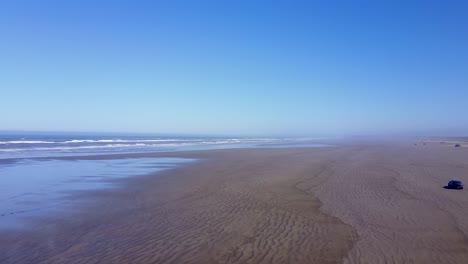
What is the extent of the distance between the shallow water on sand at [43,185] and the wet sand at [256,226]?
99 centimetres

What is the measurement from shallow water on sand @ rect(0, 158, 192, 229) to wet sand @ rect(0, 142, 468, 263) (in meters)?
0.99

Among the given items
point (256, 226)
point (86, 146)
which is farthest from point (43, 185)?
point (86, 146)

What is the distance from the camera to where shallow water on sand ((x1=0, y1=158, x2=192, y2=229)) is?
34.0 feet

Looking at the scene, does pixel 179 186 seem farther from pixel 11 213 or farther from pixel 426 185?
pixel 426 185

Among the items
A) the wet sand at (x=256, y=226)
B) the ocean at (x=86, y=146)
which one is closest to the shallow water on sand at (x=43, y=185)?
the wet sand at (x=256, y=226)

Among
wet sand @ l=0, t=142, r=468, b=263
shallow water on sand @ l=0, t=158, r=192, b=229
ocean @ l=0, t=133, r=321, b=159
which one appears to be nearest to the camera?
wet sand @ l=0, t=142, r=468, b=263

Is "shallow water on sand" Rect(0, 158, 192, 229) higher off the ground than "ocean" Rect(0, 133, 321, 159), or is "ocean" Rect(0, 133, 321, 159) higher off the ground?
"ocean" Rect(0, 133, 321, 159)

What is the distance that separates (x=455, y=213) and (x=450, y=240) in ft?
10.0

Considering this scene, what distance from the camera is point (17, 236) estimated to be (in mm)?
8055

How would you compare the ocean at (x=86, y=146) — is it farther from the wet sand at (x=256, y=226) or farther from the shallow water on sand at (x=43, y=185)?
the wet sand at (x=256, y=226)

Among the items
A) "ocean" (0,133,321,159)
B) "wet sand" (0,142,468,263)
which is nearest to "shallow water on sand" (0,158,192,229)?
"wet sand" (0,142,468,263)

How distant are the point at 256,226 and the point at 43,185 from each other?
428 inches

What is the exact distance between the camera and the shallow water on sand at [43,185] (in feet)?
34.0

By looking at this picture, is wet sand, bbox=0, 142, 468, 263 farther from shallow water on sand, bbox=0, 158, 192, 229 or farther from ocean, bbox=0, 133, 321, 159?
ocean, bbox=0, 133, 321, 159
